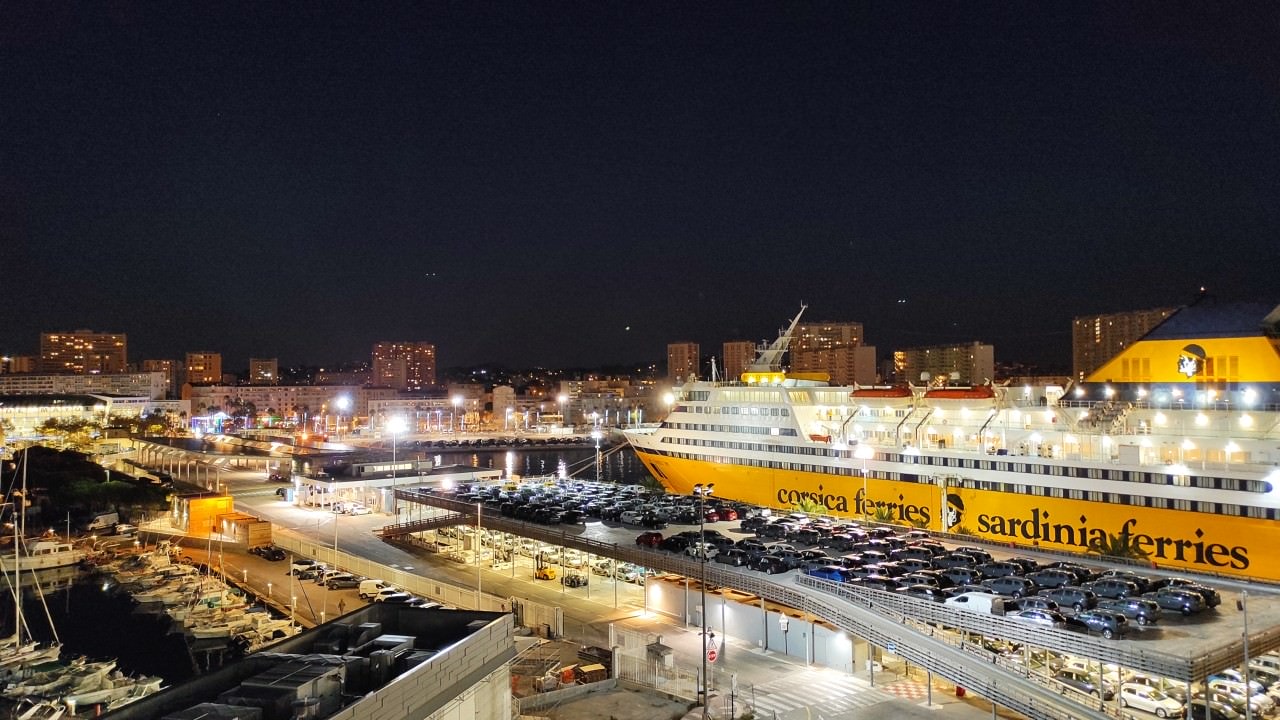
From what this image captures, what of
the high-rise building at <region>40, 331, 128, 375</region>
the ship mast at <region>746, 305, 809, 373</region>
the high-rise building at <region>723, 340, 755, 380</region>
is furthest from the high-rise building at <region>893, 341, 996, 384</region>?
the high-rise building at <region>40, 331, 128, 375</region>

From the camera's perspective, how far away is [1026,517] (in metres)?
27.1

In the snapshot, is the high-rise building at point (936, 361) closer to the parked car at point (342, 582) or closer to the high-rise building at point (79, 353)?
the parked car at point (342, 582)

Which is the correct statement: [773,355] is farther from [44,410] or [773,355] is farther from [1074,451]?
[44,410]

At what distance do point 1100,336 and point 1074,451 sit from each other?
102 m

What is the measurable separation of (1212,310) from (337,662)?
3064 cm

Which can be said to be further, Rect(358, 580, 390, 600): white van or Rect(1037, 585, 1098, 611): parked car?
Rect(358, 580, 390, 600): white van

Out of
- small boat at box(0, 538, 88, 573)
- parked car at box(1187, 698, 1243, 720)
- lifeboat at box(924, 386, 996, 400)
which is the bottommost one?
small boat at box(0, 538, 88, 573)

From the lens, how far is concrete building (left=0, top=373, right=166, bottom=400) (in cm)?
12356


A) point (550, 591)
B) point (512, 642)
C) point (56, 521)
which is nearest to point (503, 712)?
point (512, 642)

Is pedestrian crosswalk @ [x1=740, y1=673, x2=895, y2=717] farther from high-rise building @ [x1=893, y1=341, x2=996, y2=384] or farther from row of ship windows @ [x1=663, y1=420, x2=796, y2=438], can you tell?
high-rise building @ [x1=893, y1=341, x2=996, y2=384]

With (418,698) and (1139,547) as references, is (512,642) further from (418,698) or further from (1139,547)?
(1139,547)

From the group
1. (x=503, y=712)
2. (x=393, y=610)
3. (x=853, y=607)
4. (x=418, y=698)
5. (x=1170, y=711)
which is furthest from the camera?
(x=853, y=607)

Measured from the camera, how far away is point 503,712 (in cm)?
821

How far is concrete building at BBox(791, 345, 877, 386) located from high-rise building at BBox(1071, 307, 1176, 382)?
26.9 meters
